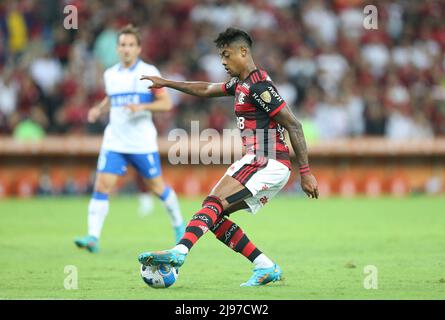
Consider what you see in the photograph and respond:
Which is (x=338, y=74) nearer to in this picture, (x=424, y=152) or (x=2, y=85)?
(x=424, y=152)

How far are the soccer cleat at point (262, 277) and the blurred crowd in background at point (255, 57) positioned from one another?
524 inches

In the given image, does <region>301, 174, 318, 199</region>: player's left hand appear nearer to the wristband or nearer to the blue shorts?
the wristband

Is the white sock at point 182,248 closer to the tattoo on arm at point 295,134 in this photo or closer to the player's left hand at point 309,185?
the player's left hand at point 309,185

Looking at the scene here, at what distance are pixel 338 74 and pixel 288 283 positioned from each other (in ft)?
51.2

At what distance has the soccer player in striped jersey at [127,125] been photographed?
12.8 metres

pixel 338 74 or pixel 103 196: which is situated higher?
pixel 338 74

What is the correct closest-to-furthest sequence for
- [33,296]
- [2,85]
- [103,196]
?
[33,296], [103,196], [2,85]

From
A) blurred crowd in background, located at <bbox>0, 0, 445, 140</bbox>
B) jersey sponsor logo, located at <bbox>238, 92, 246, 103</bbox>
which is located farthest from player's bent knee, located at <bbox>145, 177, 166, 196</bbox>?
blurred crowd in background, located at <bbox>0, 0, 445, 140</bbox>

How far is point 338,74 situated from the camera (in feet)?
80.4

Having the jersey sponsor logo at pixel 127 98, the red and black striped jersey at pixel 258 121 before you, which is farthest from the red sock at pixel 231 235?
the jersey sponsor logo at pixel 127 98

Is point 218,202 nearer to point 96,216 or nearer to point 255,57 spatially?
point 96,216

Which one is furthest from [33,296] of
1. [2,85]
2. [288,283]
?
[2,85]
